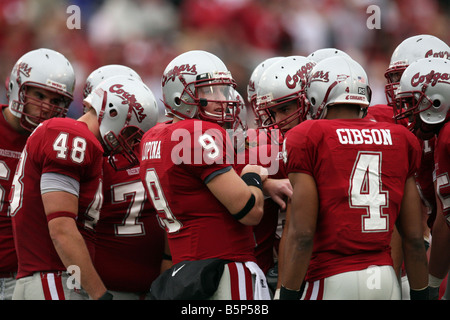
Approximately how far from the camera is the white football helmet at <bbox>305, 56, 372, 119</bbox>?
3.25 meters

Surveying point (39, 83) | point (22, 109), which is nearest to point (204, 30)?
point (39, 83)

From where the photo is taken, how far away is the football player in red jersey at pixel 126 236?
410 centimetres

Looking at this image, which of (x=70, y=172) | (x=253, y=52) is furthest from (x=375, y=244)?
(x=253, y=52)

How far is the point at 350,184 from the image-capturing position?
3.03 m

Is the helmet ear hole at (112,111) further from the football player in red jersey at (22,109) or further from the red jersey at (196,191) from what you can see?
the football player in red jersey at (22,109)

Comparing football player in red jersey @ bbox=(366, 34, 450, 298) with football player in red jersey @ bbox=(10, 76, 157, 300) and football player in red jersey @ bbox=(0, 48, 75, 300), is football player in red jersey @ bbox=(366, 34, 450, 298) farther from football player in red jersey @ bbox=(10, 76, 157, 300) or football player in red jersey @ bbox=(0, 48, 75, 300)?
football player in red jersey @ bbox=(0, 48, 75, 300)

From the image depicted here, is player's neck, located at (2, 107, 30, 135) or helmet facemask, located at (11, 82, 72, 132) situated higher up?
helmet facemask, located at (11, 82, 72, 132)

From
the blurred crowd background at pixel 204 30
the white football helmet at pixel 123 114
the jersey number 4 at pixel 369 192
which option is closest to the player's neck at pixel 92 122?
the white football helmet at pixel 123 114

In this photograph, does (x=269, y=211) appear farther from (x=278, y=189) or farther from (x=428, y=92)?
(x=428, y=92)

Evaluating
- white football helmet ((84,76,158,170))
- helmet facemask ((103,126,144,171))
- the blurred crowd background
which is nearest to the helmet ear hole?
white football helmet ((84,76,158,170))

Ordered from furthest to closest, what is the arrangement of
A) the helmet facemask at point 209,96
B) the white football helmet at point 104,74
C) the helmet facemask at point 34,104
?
the white football helmet at point 104,74 → the helmet facemask at point 34,104 → the helmet facemask at point 209,96

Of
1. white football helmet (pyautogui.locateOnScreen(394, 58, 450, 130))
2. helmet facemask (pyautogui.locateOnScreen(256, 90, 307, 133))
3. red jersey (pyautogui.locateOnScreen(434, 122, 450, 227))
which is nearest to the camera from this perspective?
red jersey (pyautogui.locateOnScreen(434, 122, 450, 227))

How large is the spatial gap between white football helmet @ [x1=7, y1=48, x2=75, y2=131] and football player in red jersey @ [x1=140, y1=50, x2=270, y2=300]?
128cm

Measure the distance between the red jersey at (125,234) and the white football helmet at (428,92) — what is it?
1753 mm
